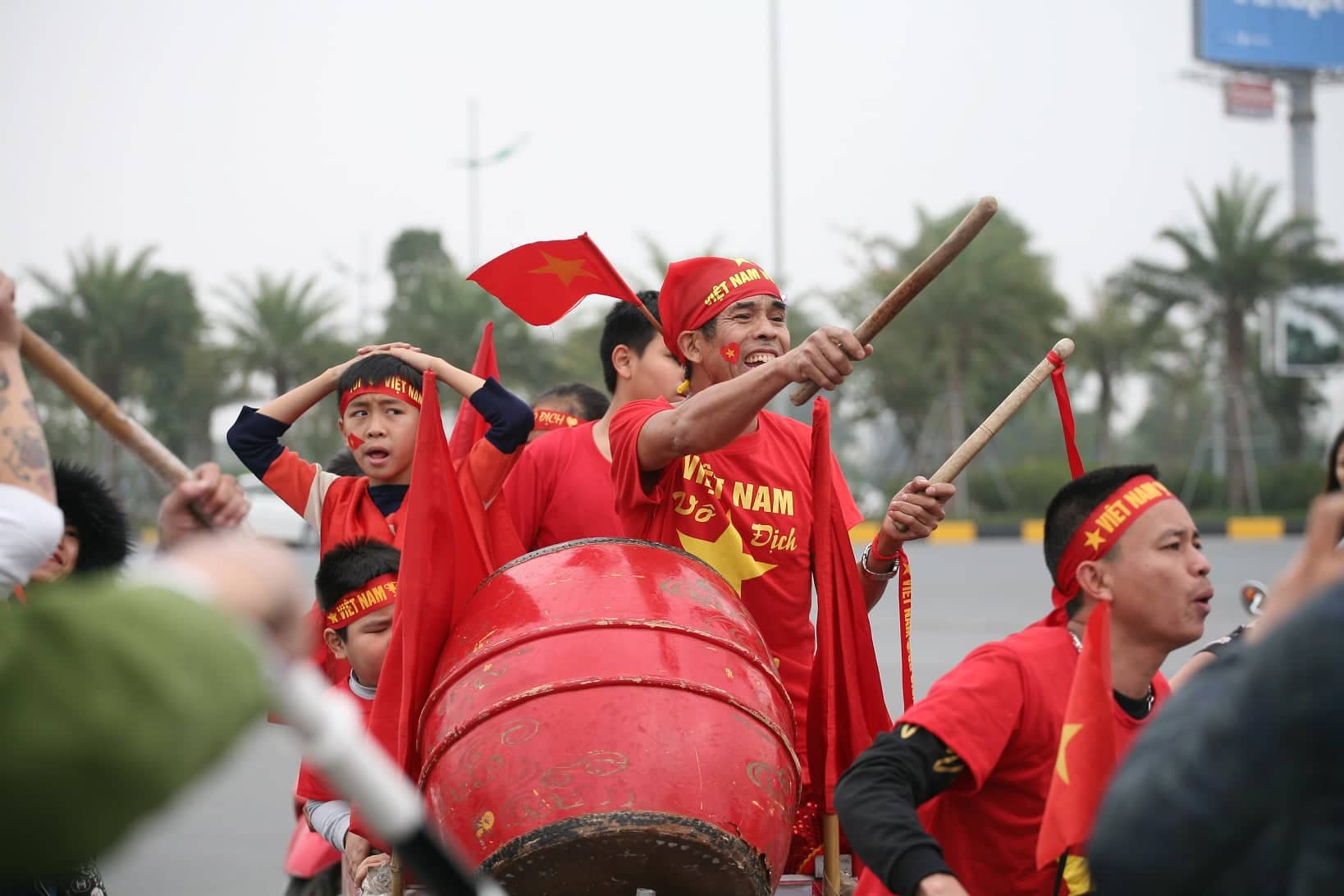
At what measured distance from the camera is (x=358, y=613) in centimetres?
370

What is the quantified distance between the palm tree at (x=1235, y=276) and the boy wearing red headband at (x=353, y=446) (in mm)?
23559

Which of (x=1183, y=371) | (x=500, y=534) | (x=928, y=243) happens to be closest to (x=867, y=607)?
(x=500, y=534)

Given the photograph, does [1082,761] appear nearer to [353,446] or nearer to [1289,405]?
[353,446]

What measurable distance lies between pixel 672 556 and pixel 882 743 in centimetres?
66

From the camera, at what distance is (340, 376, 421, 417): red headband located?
4.10 m

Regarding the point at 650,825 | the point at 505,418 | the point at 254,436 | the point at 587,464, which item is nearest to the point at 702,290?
the point at 505,418

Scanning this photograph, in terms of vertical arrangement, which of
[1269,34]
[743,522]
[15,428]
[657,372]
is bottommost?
[743,522]

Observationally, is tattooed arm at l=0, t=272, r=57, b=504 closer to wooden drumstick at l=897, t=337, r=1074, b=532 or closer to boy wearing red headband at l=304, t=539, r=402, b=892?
boy wearing red headband at l=304, t=539, r=402, b=892

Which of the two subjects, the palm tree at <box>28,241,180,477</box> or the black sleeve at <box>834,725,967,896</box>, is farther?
the palm tree at <box>28,241,180,477</box>

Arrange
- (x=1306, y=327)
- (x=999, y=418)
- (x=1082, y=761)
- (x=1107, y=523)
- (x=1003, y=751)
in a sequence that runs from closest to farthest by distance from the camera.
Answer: (x=1082, y=761) < (x=1003, y=751) < (x=1107, y=523) < (x=999, y=418) < (x=1306, y=327)

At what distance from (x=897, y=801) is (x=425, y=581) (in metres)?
Result: 1.10

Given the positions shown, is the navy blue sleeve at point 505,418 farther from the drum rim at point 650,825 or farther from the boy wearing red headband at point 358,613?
the drum rim at point 650,825

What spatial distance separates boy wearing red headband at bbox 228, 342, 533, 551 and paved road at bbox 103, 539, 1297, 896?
3.20 feet

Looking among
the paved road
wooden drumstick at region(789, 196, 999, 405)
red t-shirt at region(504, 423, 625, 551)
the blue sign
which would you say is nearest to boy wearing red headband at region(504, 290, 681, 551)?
red t-shirt at region(504, 423, 625, 551)
